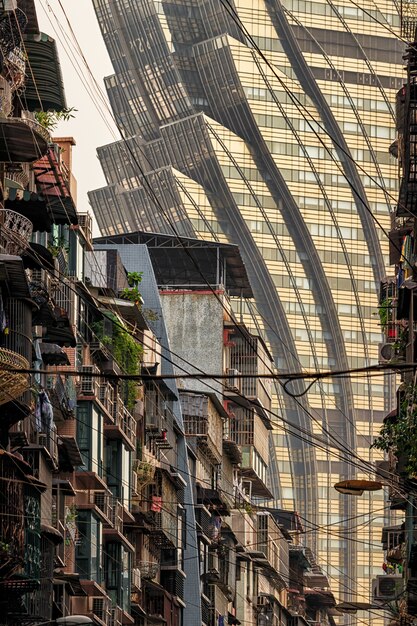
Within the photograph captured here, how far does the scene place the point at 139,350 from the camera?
79.5m

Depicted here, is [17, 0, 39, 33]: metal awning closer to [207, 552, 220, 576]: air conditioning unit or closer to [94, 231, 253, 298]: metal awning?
[207, 552, 220, 576]: air conditioning unit

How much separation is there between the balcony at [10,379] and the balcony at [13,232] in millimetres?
2427

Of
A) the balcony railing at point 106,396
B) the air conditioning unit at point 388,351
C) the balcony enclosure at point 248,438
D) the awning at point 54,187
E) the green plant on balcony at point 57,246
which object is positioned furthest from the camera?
the balcony enclosure at point 248,438

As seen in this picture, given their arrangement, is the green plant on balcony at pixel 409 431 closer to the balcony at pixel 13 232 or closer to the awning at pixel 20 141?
the balcony at pixel 13 232

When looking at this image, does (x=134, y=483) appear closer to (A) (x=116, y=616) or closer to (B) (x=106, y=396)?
(B) (x=106, y=396)

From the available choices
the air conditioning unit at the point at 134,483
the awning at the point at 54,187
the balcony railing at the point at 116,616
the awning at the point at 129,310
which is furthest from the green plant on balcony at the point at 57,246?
the air conditioning unit at the point at 134,483

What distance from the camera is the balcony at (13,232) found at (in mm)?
48406

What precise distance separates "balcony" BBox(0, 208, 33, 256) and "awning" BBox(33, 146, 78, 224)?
5.04m

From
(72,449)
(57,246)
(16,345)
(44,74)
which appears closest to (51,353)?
(57,246)

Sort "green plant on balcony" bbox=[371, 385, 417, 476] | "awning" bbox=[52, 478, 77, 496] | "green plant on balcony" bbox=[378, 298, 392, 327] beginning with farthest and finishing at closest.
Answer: "green plant on balcony" bbox=[378, 298, 392, 327], "awning" bbox=[52, 478, 77, 496], "green plant on balcony" bbox=[371, 385, 417, 476]

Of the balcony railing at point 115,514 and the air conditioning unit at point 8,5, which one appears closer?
the air conditioning unit at point 8,5

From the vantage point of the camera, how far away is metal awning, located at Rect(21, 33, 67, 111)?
5500 centimetres

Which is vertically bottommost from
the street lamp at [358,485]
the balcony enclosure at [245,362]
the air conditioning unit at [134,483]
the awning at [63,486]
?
the street lamp at [358,485]

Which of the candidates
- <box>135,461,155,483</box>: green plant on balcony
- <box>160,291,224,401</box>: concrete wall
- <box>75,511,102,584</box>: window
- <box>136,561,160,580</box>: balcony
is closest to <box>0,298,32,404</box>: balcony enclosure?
<box>75,511,102,584</box>: window
